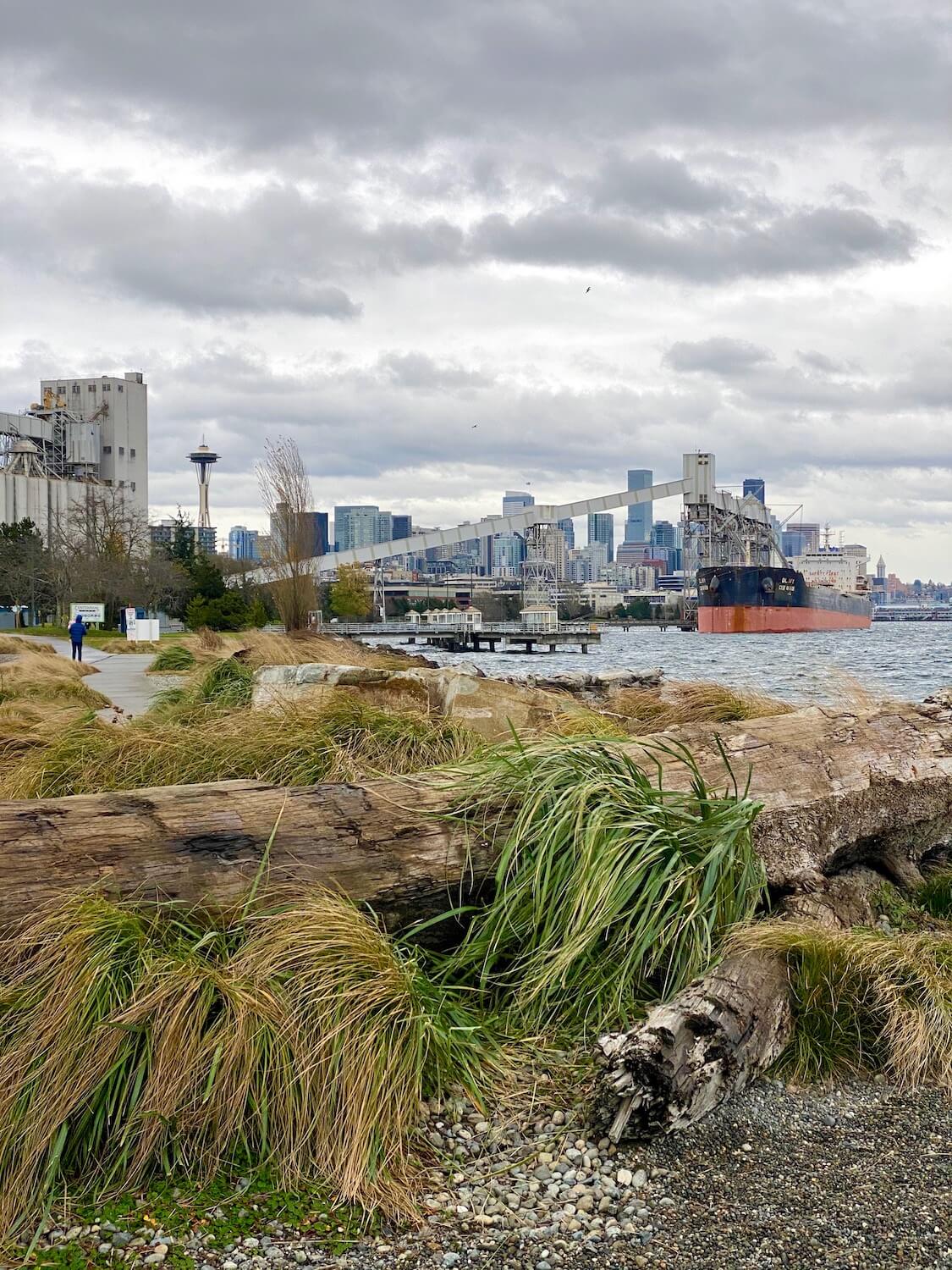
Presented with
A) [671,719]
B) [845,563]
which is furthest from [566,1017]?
[845,563]

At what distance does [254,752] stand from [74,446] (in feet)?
310

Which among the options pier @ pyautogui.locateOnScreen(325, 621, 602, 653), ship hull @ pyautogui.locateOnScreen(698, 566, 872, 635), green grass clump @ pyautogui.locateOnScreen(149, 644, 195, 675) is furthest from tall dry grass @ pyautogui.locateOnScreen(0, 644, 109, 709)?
ship hull @ pyautogui.locateOnScreen(698, 566, 872, 635)

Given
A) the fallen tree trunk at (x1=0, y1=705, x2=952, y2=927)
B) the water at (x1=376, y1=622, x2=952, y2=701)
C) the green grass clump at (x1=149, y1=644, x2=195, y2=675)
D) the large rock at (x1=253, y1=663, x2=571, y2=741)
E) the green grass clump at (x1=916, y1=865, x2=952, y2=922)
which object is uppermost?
the large rock at (x1=253, y1=663, x2=571, y2=741)

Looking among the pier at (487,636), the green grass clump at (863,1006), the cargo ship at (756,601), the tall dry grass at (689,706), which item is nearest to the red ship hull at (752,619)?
the cargo ship at (756,601)

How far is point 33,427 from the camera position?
295ft

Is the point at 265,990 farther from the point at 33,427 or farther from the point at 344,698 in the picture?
the point at 33,427

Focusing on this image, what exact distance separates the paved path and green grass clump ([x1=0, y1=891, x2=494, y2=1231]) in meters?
7.16

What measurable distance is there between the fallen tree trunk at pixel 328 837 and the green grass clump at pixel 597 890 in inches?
7.2

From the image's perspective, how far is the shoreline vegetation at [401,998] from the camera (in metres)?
2.81

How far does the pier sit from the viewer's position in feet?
185

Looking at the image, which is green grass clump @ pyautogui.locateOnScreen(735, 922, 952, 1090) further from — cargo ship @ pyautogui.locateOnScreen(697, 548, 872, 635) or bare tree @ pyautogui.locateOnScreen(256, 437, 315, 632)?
cargo ship @ pyautogui.locateOnScreen(697, 548, 872, 635)

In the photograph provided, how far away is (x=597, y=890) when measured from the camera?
3.67m

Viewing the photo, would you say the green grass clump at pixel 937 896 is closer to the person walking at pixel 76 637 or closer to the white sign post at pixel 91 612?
the person walking at pixel 76 637

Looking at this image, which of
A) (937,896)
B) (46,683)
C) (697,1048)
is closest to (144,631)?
(46,683)
